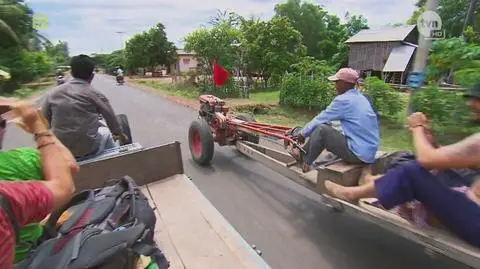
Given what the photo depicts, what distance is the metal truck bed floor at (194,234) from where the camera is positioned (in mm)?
2445

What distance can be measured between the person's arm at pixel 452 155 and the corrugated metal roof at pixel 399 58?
2938cm

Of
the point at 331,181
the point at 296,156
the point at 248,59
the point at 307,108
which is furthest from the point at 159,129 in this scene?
the point at 248,59

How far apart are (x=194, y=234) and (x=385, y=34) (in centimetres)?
3472

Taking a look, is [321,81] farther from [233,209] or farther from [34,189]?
[34,189]

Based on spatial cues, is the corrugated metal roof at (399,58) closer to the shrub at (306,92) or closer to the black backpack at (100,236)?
the shrub at (306,92)

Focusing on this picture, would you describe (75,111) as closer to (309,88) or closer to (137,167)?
(137,167)

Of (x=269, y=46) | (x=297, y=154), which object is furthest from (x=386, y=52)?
(x=297, y=154)

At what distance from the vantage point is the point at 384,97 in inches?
406

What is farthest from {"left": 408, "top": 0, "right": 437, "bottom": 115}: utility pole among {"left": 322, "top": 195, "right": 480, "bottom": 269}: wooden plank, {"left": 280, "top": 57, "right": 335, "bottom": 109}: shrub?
{"left": 280, "top": 57, "right": 335, "bottom": 109}: shrub

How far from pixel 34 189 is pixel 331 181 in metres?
2.77

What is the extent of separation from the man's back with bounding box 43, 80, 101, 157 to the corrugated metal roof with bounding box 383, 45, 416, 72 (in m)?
29.4

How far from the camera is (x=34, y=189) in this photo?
153cm

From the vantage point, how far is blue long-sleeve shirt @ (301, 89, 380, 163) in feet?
13.0

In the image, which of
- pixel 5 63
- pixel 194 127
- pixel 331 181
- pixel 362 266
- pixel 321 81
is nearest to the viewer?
pixel 362 266
